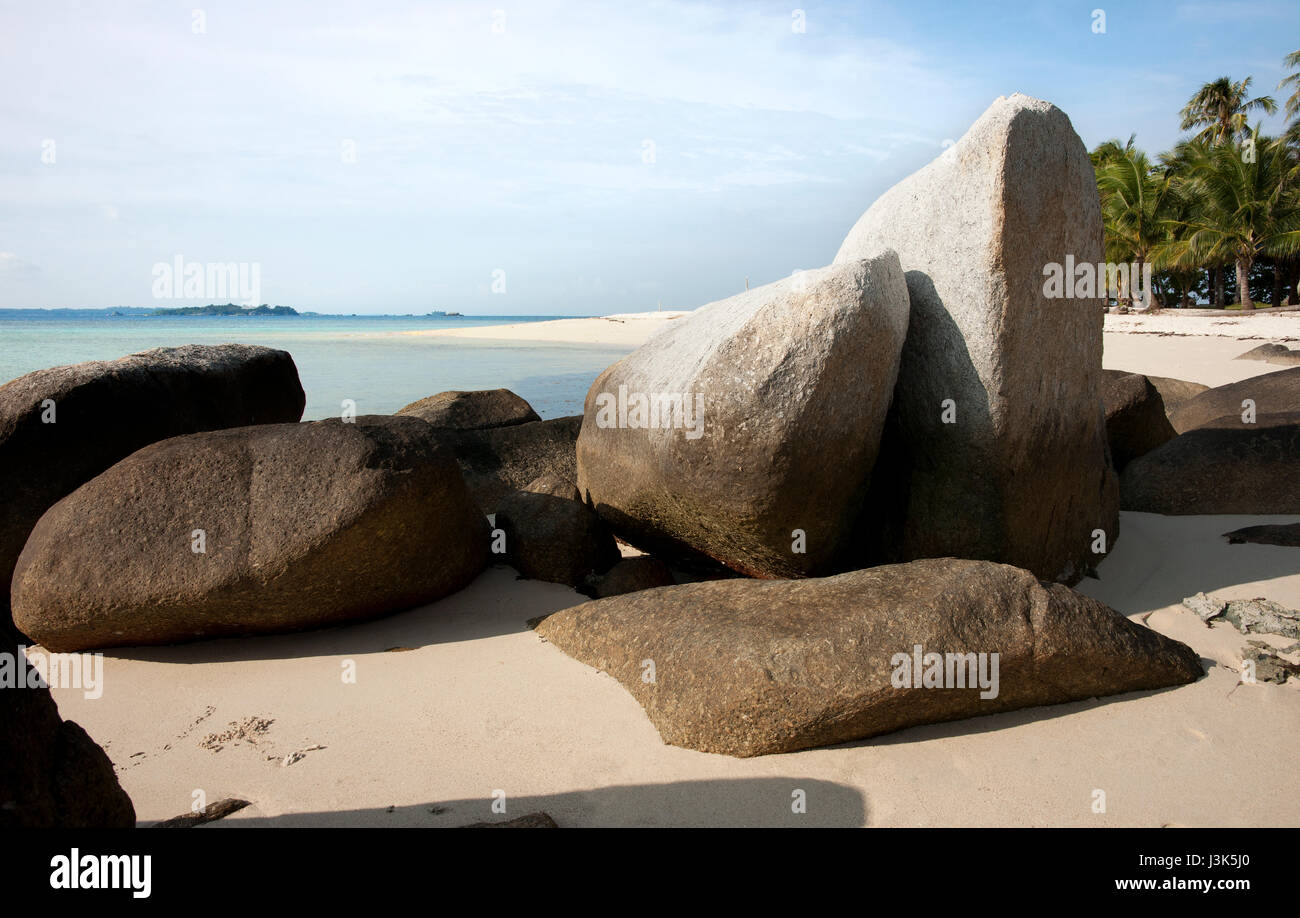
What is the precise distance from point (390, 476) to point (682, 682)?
1918mm

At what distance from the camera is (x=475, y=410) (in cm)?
829

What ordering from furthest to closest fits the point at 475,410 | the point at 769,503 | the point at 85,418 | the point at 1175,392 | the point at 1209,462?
the point at 1175,392 < the point at 475,410 < the point at 1209,462 < the point at 85,418 < the point at 769,503

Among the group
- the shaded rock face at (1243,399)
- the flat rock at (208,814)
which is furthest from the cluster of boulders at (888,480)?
the shaded rock face at (1243,399)

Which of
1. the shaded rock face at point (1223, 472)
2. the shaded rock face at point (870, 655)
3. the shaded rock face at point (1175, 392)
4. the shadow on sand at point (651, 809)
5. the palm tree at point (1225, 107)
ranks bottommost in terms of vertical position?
the shadow on sand at point (651, 809)

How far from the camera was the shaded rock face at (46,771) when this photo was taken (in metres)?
2.05

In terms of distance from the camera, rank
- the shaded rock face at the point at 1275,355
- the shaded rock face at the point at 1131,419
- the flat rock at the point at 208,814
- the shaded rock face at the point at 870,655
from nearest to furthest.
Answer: the flat rock at the point at 208,814 < the shaded rock face at the point at 870,655 < the shaded rock face at the point at 1131,419 < the shaded rock face at the point at 1275,355

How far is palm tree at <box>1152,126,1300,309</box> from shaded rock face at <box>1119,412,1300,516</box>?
27541 millimetres

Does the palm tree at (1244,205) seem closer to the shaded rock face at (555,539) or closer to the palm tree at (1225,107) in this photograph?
the palm tree at (1225,107)

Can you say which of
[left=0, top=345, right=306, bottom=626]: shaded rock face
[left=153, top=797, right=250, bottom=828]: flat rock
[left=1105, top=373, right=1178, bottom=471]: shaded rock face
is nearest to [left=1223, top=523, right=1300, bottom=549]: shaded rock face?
[left=1105, top=373, right=1178, bottom=471]: shaded rock face

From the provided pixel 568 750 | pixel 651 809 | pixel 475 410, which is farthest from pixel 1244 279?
pixel 651 809

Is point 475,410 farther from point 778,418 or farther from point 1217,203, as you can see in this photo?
point 1217,203

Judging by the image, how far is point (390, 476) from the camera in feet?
15.1

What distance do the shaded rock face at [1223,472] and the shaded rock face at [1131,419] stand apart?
1.60 feet

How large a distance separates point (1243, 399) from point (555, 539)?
6.53 metres
